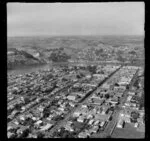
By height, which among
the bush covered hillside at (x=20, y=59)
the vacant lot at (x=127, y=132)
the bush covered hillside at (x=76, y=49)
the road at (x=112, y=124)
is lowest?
the vacant lot at (x=127, y=132)

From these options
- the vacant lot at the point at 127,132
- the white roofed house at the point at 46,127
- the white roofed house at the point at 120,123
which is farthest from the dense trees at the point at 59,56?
the vacant lot at the point at 127,132

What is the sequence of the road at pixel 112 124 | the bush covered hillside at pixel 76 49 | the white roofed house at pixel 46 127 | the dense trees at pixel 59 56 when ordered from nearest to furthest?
the road at pixel 112 124 → the white roofed house at pixel 46 127 → the bush covered hillside at pixel 76 49 → the dense trees at pixel 59 56

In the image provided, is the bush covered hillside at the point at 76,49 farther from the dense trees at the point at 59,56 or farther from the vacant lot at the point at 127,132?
the vacant lot at the point at 127,132

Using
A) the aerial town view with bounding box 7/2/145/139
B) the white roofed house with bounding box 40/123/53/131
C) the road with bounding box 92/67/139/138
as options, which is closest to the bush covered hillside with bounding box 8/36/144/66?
the aerial town view with bounding box 7/2/145/139

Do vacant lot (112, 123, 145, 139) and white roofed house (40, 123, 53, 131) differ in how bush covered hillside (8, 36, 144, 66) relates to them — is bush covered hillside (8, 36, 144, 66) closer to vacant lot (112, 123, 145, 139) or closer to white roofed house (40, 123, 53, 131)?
white roofed house (40, 123, 53, 131)

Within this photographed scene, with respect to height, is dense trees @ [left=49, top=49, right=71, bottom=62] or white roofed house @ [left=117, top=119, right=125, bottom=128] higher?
dense trees @ [left=49, top=49, right=71, bottom=62]

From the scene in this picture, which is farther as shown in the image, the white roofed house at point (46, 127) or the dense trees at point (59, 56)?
the dense trees at point (59, 56)

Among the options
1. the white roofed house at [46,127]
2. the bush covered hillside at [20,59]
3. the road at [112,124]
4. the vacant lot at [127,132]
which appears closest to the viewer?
the vacant lot at [127,132]

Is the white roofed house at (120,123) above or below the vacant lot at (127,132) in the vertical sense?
above

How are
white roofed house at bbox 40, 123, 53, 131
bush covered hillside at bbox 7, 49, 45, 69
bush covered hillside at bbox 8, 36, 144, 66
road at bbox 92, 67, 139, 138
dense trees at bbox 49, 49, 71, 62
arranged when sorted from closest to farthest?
road at bbox 92, 67, 139, 138 < white roofed house at bbox 40, 123, 53, 131 < bush covered hillside at bbox 7, 49, 45, 69 < bush covered hillside at bbox 8, 36, 144, 66 < dense trees at bbox 49, 49, 71, 62

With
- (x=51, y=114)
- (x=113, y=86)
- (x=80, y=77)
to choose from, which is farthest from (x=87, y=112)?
(x=80, y=77)

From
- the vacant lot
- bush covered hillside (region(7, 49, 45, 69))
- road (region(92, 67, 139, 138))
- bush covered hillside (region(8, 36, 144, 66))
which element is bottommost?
the vacant lot
